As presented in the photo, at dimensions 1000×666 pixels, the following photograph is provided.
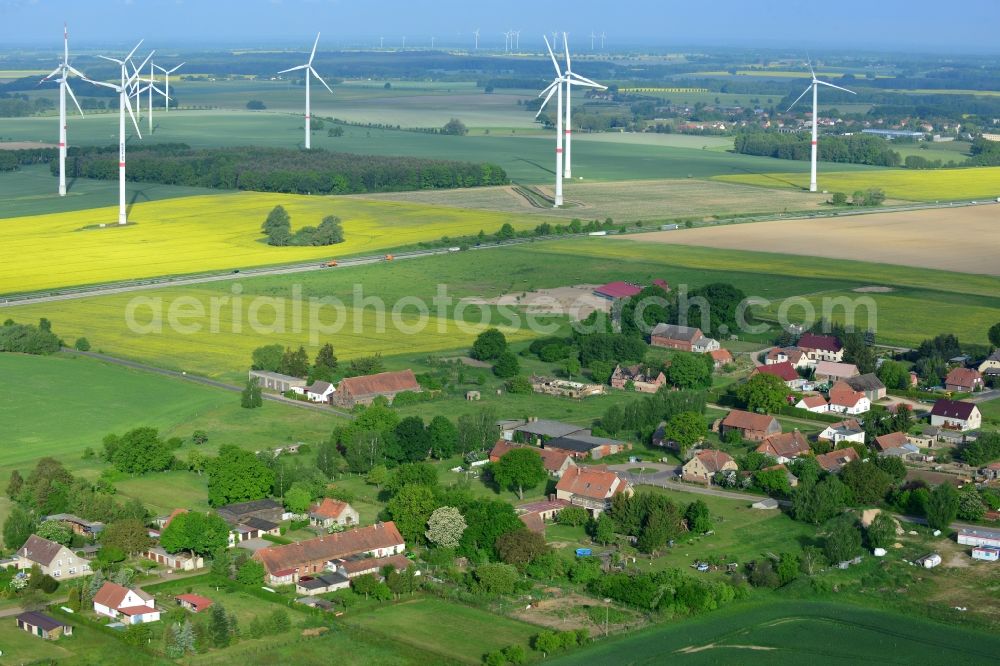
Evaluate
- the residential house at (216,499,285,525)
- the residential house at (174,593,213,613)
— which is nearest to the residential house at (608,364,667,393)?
the residential house at (216,499,285,525)

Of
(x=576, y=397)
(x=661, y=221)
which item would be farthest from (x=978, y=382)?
(x=661, y=221)

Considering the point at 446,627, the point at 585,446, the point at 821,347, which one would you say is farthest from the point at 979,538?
the point at 821,347

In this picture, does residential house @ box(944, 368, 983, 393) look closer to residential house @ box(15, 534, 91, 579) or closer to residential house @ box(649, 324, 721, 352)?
residential house @ box(649, 324, 721, 352)

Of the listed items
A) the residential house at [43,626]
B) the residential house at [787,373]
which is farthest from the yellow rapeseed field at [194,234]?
the residential house at [43,626]

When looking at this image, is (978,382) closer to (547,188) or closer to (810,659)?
(810,659)

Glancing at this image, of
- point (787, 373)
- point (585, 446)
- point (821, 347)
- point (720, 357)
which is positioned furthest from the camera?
point (821, 347)

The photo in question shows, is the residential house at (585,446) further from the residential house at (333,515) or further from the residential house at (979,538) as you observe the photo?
the residential house at (979,538)

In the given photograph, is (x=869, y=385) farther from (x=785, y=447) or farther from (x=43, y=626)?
(x=43, y=626)
